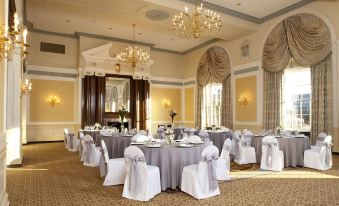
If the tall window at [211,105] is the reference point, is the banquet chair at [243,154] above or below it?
below

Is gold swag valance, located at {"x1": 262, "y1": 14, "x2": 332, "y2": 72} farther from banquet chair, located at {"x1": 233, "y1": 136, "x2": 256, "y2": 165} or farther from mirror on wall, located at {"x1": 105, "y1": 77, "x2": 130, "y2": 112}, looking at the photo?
mirror on wall, located at {"x1": 105, "y1": 77, "x2": 130, "y2": 112}

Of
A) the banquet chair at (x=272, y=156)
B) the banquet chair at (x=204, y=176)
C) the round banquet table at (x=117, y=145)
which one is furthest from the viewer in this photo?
the round banquet table at (x=117, y=145)

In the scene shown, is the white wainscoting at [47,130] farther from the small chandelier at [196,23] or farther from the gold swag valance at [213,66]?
the small chandelier at [196,23]

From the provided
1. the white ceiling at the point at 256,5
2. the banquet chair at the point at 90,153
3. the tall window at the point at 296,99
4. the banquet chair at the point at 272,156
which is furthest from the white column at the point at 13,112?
the tall window at the point at 296,99

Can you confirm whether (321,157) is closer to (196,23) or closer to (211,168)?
(211,168)

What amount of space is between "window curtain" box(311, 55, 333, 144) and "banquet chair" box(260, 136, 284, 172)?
9.88 feet

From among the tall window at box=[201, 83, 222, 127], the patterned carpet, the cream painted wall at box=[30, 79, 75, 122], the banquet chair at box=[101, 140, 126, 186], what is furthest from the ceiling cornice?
the cream painted wall at box=[30, 79, 75, 122]

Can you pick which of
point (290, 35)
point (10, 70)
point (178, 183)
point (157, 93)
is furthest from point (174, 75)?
point (178, 183)

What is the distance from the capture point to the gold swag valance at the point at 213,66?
482 inches

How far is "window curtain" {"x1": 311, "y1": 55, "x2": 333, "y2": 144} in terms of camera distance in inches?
319

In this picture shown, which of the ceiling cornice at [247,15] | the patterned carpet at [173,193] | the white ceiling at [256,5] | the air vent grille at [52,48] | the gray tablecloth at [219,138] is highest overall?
the white ceiling at [256,5]

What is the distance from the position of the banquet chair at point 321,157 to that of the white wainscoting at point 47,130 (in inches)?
388

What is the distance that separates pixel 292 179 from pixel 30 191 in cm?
486

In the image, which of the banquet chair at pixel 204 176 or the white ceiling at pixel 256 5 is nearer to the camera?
the banquet chair at pixel 204 176
